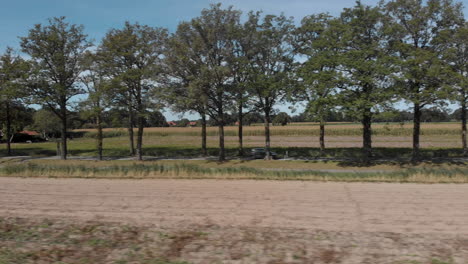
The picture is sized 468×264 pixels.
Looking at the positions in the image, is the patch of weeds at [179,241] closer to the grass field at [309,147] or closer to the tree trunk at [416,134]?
the grass field at [309,147]

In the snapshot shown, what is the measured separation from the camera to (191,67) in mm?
36781

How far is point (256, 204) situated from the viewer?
13227 millimetres

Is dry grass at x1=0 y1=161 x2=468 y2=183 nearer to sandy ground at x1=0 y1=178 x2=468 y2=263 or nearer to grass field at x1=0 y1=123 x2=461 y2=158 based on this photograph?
sandy ground at x1=0 y1=178 x2=468 y2=263

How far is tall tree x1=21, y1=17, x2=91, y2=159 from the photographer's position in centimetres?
4231

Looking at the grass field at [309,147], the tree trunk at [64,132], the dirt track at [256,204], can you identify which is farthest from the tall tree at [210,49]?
the dirt track at [256,204]

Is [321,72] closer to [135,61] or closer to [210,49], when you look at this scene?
[210,49]

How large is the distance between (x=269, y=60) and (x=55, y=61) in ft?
83.5

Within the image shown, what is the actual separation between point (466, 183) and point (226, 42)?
2610 cm

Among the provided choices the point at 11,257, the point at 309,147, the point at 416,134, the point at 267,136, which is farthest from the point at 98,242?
the point at 309,147

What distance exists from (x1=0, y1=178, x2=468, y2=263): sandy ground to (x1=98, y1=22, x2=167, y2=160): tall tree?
2135 centimetres

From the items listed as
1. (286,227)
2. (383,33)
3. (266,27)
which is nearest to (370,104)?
(383,33)

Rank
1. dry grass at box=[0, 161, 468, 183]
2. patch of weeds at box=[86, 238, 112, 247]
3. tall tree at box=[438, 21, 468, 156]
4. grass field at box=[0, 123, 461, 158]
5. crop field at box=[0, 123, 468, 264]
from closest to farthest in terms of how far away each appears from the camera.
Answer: crop field at box=[0, 123, 468, 264]
patch of weeds at box=[86, 238, 112, 247]
dry grass at box=[0, 161, 468, 183]
tall tree at box=[438, 21, 468, 156]
grass field at box=[0, 123, 461, 158]

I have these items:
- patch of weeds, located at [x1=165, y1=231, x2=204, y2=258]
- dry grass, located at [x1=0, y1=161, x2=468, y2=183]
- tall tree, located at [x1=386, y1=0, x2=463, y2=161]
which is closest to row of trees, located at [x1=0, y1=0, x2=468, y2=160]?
tall tree, located at [x1=386, y1=0, x2=463, y2=161]

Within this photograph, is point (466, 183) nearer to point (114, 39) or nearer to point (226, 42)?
point (226, 42)
